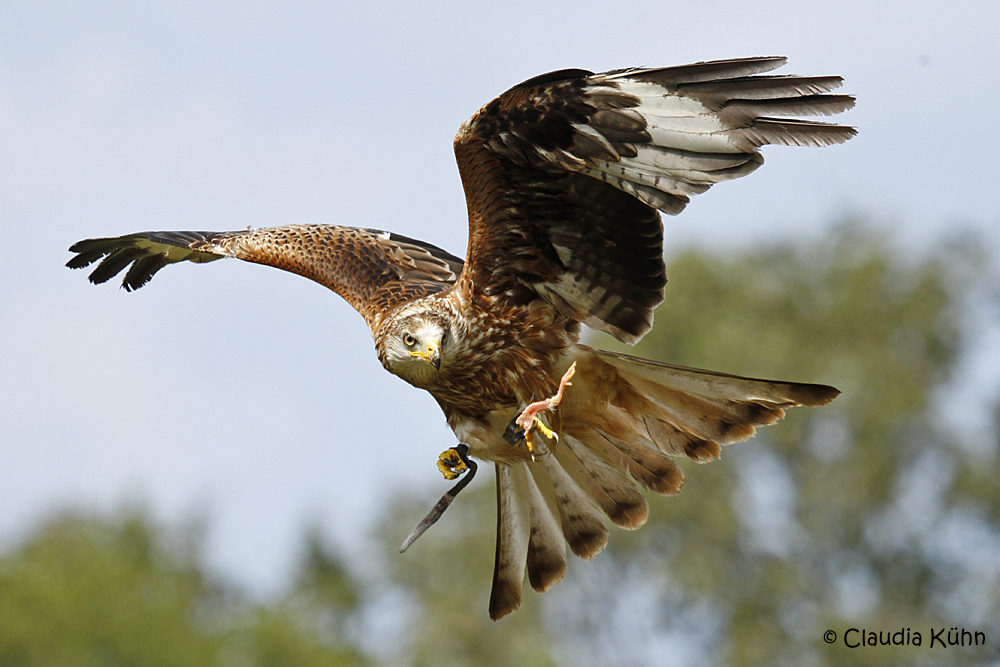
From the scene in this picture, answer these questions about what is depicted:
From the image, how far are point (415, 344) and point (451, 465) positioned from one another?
95 cm

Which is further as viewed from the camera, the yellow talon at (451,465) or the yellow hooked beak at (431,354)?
the yellow talon at (451,465)

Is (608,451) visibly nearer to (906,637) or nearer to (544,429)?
(544,429)

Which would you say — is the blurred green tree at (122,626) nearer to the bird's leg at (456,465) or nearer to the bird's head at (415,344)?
the bird's leg at (456,465)

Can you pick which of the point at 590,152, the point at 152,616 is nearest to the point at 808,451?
the point at 152,616

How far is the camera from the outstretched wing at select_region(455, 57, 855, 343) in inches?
193

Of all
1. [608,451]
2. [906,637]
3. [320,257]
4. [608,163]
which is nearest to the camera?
[608,163]

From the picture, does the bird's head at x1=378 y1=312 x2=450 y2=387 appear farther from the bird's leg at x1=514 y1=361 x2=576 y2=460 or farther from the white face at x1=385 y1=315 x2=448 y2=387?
the bird's leg at x1=514 y1=361 x2=576 y2=460

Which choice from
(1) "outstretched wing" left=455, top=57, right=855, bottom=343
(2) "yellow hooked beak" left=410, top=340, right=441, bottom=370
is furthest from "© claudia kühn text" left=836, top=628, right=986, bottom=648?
(2) "yellow hooked beak" left=410, top=340, right=441, bottom=370

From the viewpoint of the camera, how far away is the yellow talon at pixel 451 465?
6430 mm

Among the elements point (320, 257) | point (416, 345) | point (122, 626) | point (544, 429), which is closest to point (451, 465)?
point (544, 429)

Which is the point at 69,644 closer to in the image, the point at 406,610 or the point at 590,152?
the point at 406,610

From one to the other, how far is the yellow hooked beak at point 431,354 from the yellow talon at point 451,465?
0.87m

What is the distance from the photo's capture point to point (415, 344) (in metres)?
5.75

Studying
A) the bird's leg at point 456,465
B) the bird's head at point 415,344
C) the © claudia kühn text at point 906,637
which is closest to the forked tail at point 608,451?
the bird's leg at point 456,465
